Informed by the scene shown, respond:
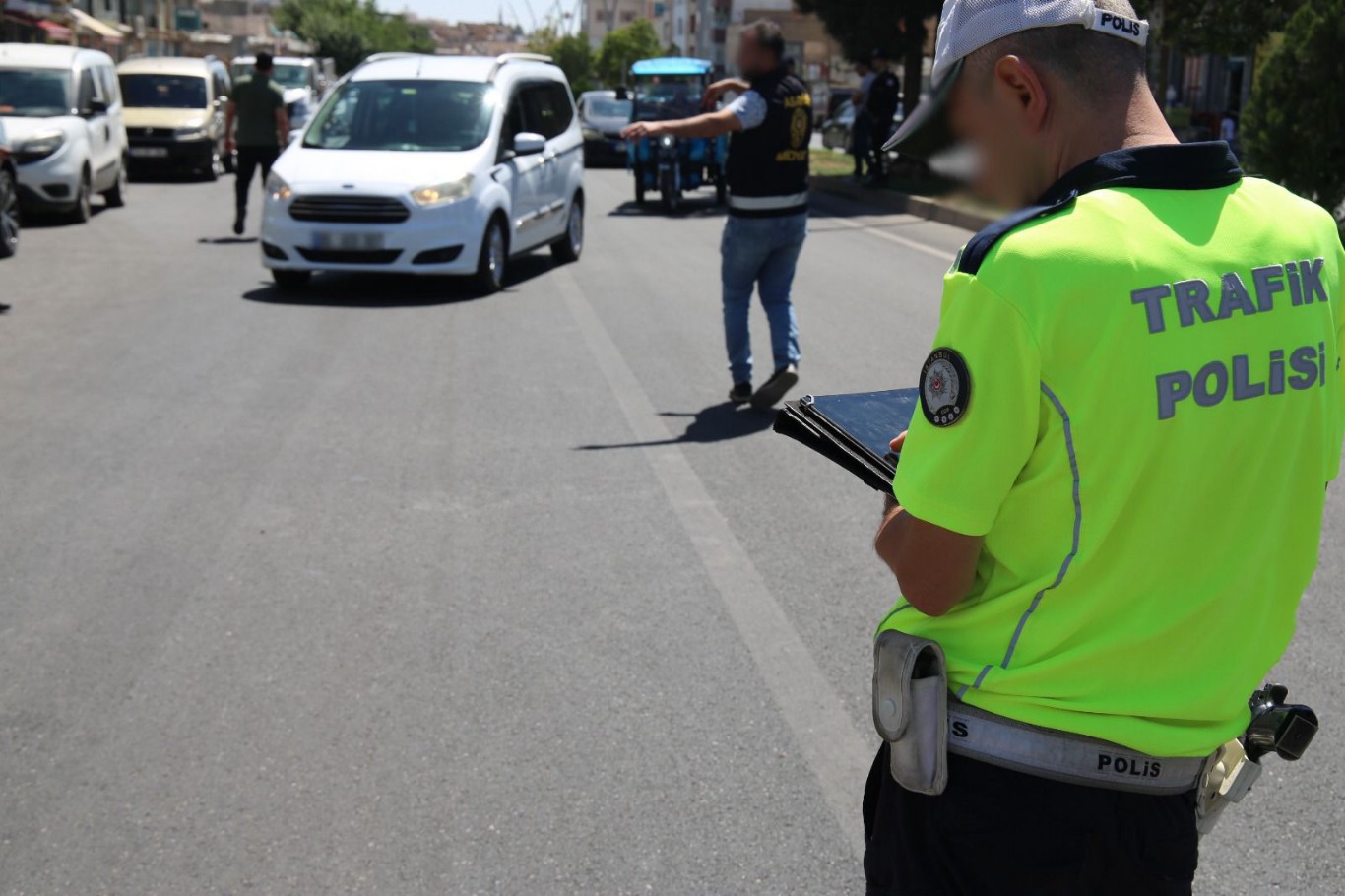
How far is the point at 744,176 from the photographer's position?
8.10 metres

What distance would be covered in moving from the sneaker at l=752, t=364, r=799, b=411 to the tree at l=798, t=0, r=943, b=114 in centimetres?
2181

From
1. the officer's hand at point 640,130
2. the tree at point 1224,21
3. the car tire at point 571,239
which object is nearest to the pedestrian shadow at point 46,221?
the car tire at point 571,239

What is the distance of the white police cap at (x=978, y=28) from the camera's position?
1.73 metres

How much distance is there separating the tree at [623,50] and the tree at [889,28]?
63897mm

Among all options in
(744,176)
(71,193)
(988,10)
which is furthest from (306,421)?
(71,193)

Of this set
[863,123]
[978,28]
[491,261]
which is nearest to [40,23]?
[863,123]

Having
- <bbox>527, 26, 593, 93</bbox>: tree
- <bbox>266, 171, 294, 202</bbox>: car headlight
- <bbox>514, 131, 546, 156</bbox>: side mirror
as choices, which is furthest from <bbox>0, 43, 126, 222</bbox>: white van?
<bbox>527, 26, 593, 93</bbox>: tree

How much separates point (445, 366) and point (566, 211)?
5711mm

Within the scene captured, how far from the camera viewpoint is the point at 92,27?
61.0m

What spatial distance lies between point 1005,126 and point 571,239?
1352 cm

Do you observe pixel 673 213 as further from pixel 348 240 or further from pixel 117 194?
pixel 348 240

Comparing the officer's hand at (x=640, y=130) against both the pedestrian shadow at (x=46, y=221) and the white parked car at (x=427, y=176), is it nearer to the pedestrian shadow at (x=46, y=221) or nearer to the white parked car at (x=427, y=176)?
the white parked car at (x=427, y=176)

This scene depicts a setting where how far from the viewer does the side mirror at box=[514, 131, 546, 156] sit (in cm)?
1309

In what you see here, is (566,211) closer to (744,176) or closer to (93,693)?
(744,176)
